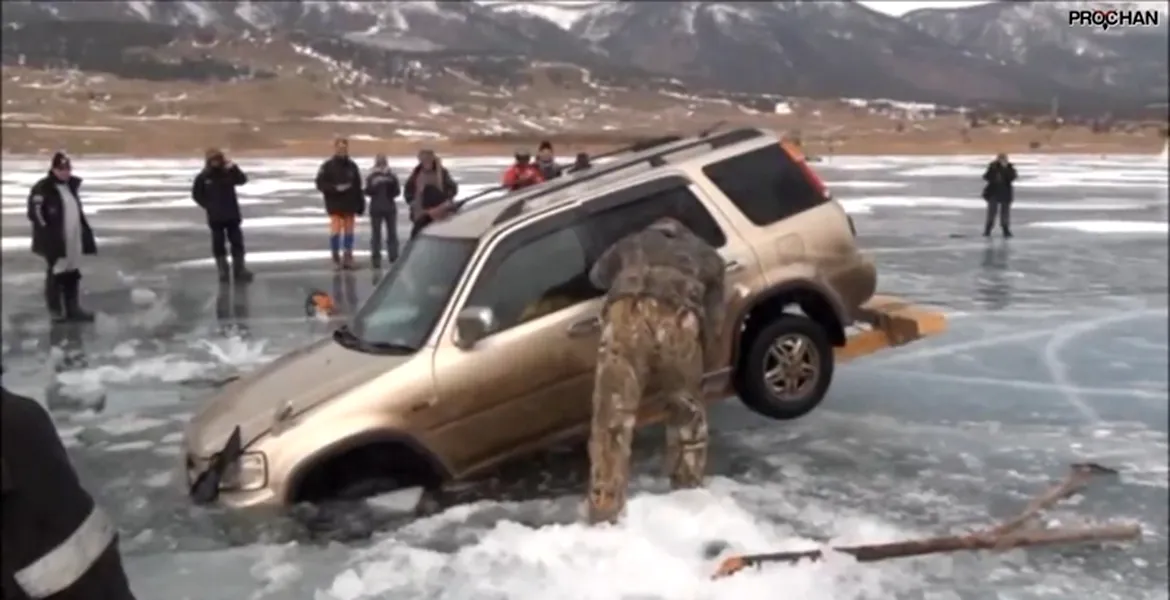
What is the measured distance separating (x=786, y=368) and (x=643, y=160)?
4.71 ft

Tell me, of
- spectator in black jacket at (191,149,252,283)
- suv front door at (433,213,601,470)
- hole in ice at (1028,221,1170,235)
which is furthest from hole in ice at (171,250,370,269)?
hole in ice at (1028,221,1170,235)

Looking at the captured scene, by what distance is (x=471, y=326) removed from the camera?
5492mm

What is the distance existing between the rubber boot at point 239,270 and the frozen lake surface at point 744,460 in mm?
284

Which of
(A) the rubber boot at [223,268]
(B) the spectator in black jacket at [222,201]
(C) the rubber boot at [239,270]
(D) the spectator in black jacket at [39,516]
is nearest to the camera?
(D) the spectator in black jacket at [39,516]

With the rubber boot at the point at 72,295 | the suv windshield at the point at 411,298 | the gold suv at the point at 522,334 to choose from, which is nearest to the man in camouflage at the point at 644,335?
the gold suv at the point at 522,334

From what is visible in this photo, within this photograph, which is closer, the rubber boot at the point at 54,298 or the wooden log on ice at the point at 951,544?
the wooden log on ice at the point at 951,544

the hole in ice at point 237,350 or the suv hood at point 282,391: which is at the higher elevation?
the suv hood at point 282,391

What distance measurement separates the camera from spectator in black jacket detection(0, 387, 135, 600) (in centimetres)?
241

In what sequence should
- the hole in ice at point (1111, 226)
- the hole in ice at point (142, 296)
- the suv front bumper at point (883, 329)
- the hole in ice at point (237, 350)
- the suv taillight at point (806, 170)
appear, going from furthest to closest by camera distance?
the hole in ice at point (1111, 226), the hole in ice at point (142, 296), the hole in ice at point (237, 350), the suv front bumper at point (883, 329), the suv taillight at point (806, 170)

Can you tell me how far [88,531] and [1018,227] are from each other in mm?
16976

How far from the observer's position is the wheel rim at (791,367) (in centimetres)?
640

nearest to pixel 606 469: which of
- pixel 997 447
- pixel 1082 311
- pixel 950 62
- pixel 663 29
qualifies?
pixel 997 447

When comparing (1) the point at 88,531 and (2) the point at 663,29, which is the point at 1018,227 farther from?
(2) the point at 663,29

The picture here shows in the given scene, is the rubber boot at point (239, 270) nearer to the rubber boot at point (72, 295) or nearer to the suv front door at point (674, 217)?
the rubber boot at point (72, 295)
